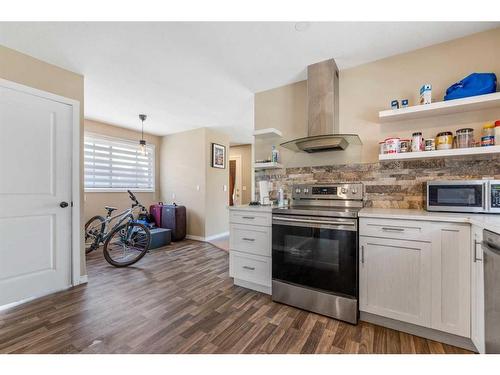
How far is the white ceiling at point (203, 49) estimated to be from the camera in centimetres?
176

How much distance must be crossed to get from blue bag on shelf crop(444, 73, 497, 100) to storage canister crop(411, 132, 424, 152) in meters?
0.35

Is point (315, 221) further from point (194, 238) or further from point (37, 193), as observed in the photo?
point (194, 238)

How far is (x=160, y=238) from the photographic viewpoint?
13.1 feet

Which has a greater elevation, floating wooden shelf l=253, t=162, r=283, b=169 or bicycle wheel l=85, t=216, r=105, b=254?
floating wooden shelf l=253, t=162, r=283, b=169

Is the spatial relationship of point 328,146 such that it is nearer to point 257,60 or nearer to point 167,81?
point 257,60

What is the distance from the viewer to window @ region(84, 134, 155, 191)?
3.99m

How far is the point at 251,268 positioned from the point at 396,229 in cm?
140

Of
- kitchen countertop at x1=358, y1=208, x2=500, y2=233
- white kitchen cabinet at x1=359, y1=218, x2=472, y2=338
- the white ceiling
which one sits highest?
the white ceiling

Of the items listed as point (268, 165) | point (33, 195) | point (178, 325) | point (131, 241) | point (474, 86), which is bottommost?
point (178, 325)

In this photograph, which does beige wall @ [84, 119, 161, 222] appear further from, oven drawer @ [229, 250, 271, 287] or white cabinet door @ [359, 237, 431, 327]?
white cabinet door @ [359, 237, 431, 327]

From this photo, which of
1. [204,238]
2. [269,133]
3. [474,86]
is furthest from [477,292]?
[204,238]

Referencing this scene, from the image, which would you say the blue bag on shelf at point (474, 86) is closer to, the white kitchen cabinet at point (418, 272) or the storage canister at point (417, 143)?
the storage canister at point (417, 143)

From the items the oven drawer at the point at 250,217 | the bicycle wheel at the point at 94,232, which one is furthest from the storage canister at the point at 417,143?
the bicycle wheel at the point at 94,232

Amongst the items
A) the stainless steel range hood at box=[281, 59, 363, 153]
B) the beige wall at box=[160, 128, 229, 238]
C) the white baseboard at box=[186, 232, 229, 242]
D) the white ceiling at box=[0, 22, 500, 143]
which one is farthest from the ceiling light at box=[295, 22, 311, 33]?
the white baseboard at box=[186, 232, 229, 242]
